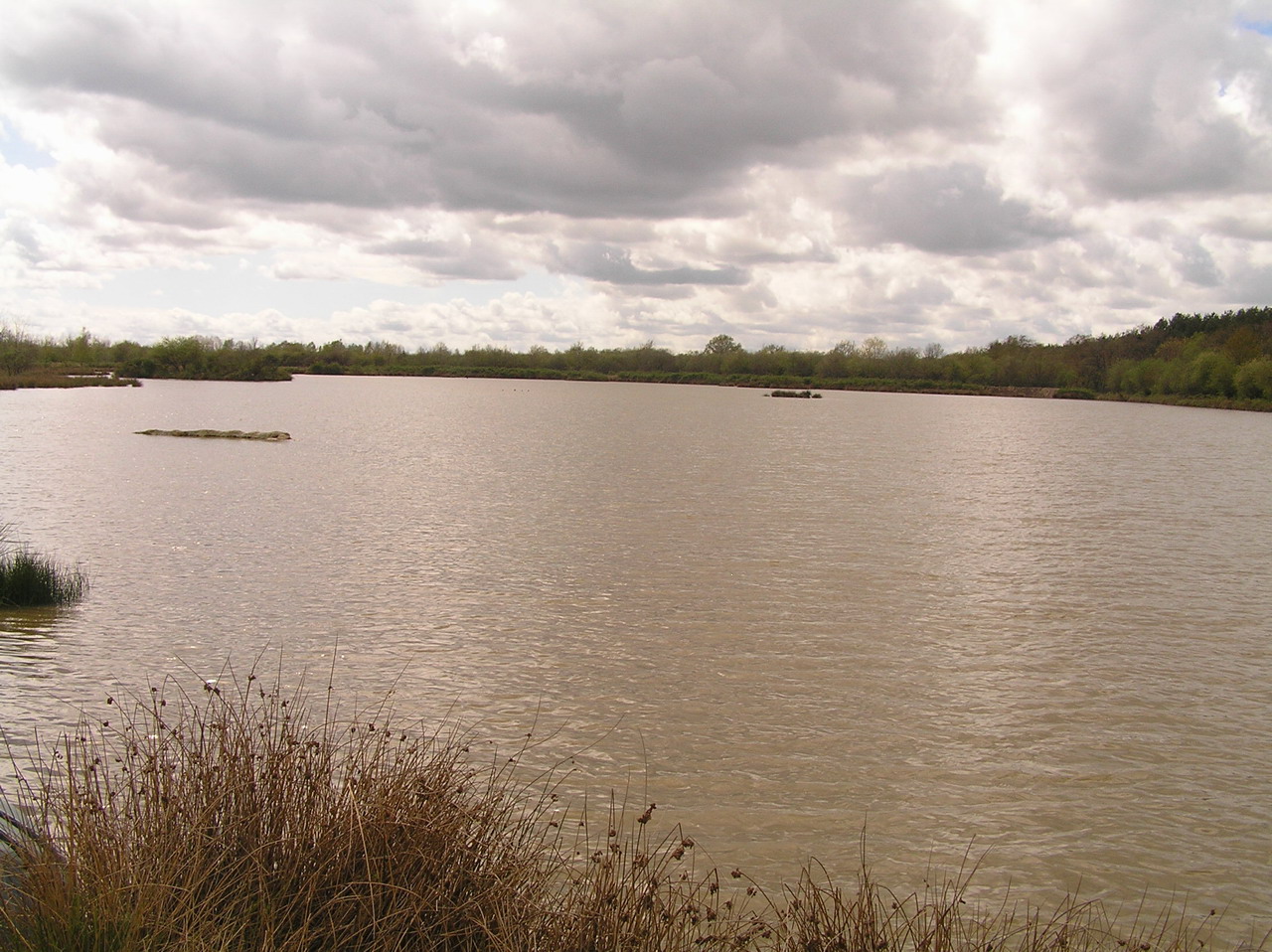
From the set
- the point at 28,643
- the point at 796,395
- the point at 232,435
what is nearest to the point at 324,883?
the point at 28,643

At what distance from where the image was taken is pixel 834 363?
16438 cm

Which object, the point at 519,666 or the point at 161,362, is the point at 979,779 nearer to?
the point at 519,666

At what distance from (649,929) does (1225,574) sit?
1479 centimetres

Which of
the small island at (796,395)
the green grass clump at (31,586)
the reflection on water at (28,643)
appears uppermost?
the small island at (796,395)

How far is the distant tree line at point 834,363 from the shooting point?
105 m

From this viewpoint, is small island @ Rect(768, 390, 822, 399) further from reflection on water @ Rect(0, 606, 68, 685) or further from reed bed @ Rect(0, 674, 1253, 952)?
reed bed @ Rect(0, 674, 1253, 952)

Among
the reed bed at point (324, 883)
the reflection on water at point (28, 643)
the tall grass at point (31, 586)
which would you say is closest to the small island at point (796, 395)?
the tall grass at point (31, 586)

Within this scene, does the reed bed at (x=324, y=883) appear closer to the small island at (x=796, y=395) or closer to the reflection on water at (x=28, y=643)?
the reflection on water at (x=28, y=643)

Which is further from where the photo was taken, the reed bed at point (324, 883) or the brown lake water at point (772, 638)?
the brown lake water at point (772, 638)

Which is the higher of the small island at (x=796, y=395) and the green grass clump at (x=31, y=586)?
the small island at (x=796, y=395)

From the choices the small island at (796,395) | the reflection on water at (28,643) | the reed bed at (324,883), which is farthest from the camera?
the small island at (796,395)

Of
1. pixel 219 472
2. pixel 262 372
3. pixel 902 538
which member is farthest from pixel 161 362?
pixel 902 538

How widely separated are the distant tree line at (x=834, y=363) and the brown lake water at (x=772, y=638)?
272 ft

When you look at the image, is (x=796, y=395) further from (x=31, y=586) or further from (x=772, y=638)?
(x=31, y=586)
